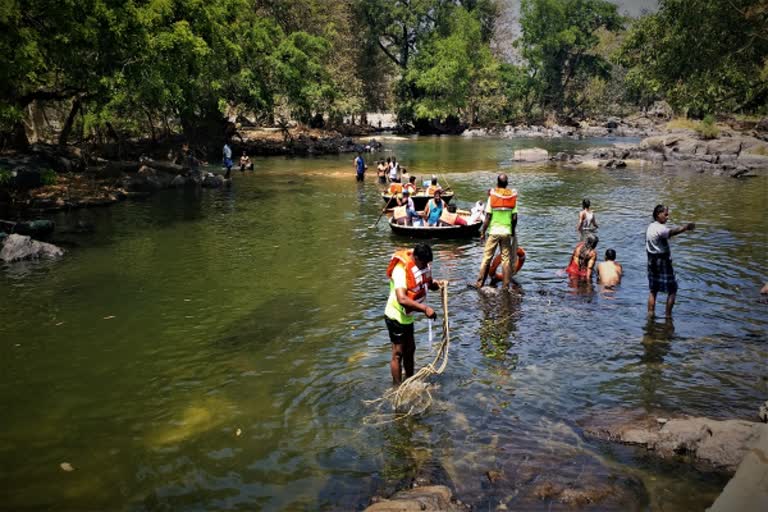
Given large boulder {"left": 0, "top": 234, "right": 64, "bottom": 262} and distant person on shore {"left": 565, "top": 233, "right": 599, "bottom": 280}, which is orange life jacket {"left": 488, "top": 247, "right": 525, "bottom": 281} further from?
large boulder {"left": 0, "top": 234, "right": 64, "bottom": 262}

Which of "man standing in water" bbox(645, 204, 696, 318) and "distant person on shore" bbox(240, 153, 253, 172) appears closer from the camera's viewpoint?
"man standing in water" bbox(645, 204, 696, 318)

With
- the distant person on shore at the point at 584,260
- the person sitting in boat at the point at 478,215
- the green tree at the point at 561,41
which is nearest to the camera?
the distant person on shore at the point at 584,260

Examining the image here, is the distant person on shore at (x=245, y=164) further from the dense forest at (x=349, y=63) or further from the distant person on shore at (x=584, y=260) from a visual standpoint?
the distant person on shore at (x=584, y=260)

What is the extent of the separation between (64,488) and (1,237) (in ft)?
46.8

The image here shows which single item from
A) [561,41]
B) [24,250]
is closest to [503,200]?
[24,250]

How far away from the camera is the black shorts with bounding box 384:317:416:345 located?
8.53 m

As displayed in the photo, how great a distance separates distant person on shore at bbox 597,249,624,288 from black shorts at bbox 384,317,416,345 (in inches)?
292

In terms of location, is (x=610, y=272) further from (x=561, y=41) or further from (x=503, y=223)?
(x=561, y=41)

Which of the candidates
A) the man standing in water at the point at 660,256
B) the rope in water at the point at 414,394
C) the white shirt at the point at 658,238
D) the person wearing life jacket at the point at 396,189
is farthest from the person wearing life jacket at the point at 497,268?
the person wearing life jacket at the point at 396,189

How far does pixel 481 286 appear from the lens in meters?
14.5

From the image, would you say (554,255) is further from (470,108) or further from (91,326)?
(470,108)

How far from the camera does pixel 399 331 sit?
8.58 meters

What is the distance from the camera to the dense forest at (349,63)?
20672 mm

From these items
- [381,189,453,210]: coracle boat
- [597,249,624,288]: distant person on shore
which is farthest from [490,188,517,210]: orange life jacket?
[381,189,453,210]: coracle boat
